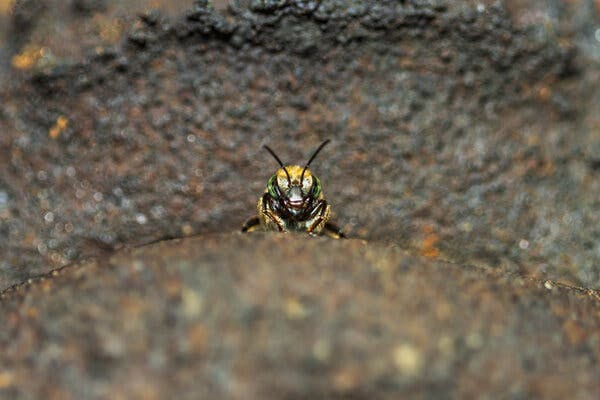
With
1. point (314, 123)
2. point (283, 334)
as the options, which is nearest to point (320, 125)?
point (314, 123)

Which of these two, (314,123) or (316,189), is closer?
(316,189)

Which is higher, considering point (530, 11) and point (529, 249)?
point (530, 11)

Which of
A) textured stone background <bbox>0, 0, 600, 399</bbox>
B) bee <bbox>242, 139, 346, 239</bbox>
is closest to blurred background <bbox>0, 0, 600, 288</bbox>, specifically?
textured stone background <bbox>0, 0, 600, 399</bbox>

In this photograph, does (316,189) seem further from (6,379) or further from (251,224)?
(6,379)

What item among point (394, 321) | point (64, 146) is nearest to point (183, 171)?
point (64, 146)

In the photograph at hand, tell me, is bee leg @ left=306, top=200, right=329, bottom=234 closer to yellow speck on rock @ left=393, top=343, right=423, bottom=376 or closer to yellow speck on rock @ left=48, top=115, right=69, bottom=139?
yellow speck on rock @ left=48, top=115, right=69, bottom=139

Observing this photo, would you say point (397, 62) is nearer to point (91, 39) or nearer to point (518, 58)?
point (518, 58)

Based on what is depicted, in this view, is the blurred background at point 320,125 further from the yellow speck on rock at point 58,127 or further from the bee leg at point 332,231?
the bee leg at point 332,231

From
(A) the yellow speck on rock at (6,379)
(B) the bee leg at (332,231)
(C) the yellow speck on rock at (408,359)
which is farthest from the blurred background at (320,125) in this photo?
(C) the yellow speck on rock at (408,359)
